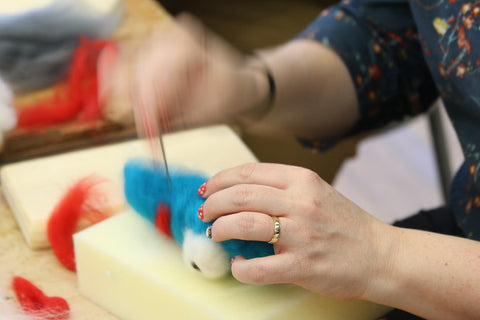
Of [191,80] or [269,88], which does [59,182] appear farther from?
[269,88]

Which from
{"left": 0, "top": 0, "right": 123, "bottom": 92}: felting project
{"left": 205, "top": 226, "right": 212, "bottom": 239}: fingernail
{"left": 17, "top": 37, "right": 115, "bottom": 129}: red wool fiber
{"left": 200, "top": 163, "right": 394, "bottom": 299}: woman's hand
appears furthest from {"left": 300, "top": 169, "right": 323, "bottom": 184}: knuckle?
{"left": 0, "top": 0, "right": 123, "bottom": 92}: felting project

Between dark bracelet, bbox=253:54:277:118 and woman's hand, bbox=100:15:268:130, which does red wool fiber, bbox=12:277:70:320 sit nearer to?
woman's hand, bbox=100:15:268:130

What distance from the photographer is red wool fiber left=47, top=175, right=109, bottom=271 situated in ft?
2.39

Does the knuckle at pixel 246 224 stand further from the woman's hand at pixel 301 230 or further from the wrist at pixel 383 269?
the wrist at pixel 383 269

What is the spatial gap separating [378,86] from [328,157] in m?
0.20

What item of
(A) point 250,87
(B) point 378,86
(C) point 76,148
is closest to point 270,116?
(A) point 250,87

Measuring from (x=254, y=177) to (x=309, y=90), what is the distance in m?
0.40

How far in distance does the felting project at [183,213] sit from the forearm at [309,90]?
30 centimetres

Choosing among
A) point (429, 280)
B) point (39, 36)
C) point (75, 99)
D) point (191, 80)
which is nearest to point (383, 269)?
point (429, 280)

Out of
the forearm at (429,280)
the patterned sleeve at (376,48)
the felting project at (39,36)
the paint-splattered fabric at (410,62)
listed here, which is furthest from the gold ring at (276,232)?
the felting project at (39,36)

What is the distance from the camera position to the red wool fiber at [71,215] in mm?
727

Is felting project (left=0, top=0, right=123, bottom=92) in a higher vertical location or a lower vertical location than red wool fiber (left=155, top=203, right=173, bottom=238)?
higher

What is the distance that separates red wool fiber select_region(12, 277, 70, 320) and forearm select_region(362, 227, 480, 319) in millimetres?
313

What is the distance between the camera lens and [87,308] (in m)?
0.68
